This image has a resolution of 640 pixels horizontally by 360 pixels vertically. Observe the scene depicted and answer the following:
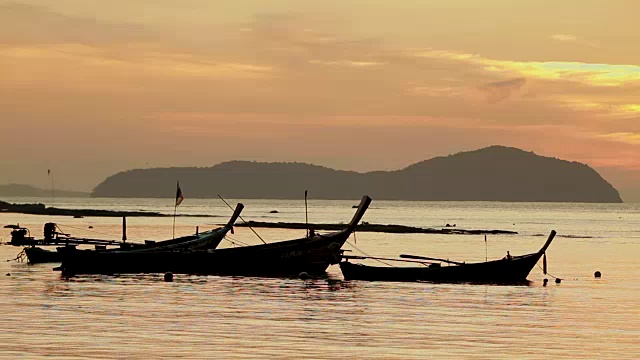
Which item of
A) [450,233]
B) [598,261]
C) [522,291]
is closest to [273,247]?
Answer: [522,291]

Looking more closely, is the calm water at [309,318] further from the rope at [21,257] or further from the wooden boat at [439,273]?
the rope at [21,257]

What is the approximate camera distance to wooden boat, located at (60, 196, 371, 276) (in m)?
52.6

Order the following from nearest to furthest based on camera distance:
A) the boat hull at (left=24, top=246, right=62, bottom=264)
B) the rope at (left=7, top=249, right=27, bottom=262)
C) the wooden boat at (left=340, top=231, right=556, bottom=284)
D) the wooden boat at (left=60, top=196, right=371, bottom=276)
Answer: the wooden boat at (left=340, top=231, right=556, bottom=284)
the wooden boat at (left=60, top=196, right=371, bottom=276)
the boat hull at (left=24, top=246, right=62, bottom=264)
the rope at (left=7, top=249, right=27, bottom=262)

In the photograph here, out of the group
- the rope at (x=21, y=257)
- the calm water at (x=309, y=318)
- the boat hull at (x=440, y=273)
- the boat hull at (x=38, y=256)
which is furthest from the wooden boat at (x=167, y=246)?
the boat hull at (x=440, y=273)

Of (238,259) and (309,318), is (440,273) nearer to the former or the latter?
(238,259)

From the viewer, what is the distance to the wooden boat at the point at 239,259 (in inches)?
2069

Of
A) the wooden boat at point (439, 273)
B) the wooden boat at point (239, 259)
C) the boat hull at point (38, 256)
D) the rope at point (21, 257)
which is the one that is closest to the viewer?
the wooden boat at point (439, 273)

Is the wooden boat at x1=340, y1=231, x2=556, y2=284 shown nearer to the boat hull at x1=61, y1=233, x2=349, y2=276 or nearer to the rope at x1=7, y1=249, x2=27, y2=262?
the boat hull at x1=61, y1=233, x2=349, y2=276

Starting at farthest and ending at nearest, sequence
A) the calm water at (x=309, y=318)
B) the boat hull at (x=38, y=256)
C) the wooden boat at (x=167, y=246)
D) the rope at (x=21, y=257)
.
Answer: the rope at (x=21, y=257) → the boat hull at (x=38, y=256) → the wooden boat at (x=167, y=246) → the calm water at (x=309, y=318)

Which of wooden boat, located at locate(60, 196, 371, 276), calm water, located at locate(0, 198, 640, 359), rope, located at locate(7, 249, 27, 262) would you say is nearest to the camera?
calm water, located at locate(0, 198, 640, 359)

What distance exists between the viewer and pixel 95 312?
35.2 meters

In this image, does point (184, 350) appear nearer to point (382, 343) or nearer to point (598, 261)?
point (382, 343)

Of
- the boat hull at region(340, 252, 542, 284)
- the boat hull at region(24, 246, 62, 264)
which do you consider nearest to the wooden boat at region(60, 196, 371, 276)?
the boat hull at region(340, 252, 542, 284)

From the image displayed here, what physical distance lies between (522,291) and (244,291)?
12.7 metres
